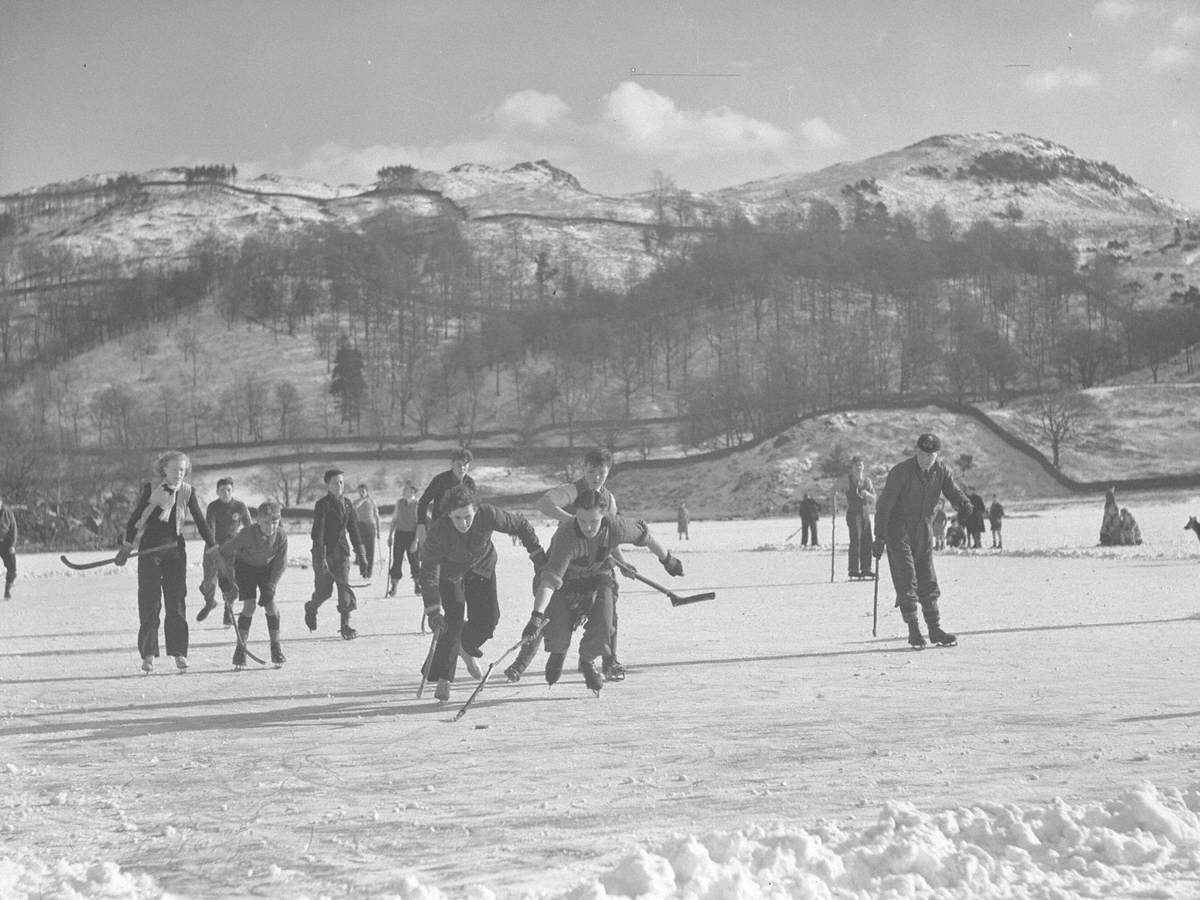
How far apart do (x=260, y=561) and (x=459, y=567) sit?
285 centimetres

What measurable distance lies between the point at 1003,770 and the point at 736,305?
134 metres

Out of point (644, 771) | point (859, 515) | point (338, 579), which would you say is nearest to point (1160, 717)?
point (644, 771)

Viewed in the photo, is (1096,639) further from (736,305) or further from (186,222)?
(186,222)

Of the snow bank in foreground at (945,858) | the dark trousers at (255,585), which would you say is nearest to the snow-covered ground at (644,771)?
the snow bank in foreground at (945,858)

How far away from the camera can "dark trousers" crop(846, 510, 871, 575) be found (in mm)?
21562

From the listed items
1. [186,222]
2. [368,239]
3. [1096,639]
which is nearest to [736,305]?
[368,239]

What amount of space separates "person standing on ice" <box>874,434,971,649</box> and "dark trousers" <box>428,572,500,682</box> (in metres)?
3.78

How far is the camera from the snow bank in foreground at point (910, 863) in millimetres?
4754

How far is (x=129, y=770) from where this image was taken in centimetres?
733

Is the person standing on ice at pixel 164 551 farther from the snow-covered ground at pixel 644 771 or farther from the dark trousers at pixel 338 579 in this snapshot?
the dark trousers at pixel 338 579

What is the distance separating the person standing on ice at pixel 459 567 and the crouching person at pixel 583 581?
0.99 feet

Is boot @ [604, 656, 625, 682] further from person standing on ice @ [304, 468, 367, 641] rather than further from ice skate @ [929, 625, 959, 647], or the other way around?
person standing on ice @ [304, 468, 367, 641]

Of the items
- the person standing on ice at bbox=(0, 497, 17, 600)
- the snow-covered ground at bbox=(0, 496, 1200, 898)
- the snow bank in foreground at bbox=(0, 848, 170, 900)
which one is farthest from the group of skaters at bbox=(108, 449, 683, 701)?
the person standing on ice at bbox=(0, 497, 17, 600)

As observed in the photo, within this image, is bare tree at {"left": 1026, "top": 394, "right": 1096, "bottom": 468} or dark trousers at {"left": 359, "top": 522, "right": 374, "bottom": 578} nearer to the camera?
dark trousers at {"left": 359, "top": 522, "right": 374, "bottom": 578}
